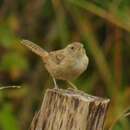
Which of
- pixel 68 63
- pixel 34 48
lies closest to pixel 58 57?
pixel 68 63

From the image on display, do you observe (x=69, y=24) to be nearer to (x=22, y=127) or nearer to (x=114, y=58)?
(x=114, y=58)

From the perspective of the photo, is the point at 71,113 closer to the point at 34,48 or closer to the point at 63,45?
the point at 34,48

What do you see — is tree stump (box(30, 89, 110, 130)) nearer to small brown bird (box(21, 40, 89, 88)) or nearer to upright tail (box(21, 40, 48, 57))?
small brown bird (box(21, 40, 89, 88))

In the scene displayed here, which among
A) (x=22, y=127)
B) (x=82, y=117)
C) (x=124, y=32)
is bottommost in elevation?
(x=22, y=127)

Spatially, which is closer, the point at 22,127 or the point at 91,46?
the point at 91,46

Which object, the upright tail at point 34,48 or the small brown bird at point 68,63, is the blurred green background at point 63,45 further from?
the small brown bird at point 68,63

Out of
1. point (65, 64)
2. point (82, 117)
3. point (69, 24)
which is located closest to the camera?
point (82, 117)

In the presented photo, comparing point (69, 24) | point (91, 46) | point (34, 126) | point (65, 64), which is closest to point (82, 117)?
point (34, 126)
